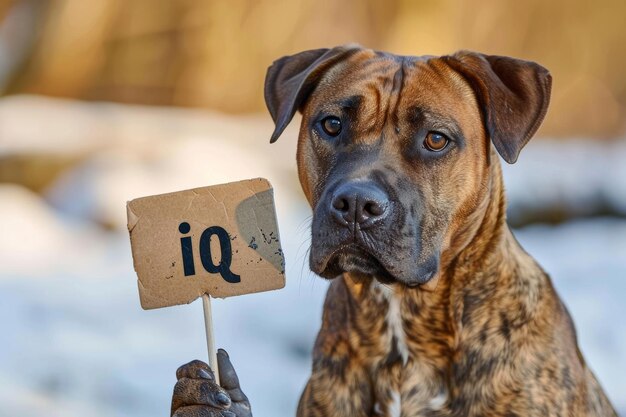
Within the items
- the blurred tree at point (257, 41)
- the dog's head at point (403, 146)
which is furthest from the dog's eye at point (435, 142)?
the blurred tree at point (257, 41)

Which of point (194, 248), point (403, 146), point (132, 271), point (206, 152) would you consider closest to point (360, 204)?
point (403, 146)

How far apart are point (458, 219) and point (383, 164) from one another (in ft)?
0.92

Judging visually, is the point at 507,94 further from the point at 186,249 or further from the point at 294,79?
the point at 186,249

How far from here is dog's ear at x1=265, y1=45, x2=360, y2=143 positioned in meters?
3.37

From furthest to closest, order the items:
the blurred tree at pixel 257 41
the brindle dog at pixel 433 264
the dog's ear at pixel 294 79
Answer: the blurred tree at pixel 257 41, the dog's ear at pixel 294 79, the brindle dog at pixel 433 264

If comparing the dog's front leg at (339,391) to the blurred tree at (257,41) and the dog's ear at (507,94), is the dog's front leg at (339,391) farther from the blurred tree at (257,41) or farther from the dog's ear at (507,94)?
the blurred tree at (257,41)

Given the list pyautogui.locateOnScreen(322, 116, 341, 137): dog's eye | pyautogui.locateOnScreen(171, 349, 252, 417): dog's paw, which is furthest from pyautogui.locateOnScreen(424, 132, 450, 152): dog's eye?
pyautogui.locateOnScreen(171, 349, 252, 417): dog's paw

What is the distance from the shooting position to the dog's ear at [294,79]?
3371 mm

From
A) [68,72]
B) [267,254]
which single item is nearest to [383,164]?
[267,254]

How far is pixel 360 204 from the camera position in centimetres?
292

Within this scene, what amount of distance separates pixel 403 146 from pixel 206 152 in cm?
315

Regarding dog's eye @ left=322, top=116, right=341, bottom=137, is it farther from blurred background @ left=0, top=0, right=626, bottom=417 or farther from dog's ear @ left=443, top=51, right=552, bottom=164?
blurred background @ left=0, top=0, right=626, bottom=417

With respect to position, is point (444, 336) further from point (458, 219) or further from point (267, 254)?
point (267, 254)

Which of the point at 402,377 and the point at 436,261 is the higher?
the point at 436,261
